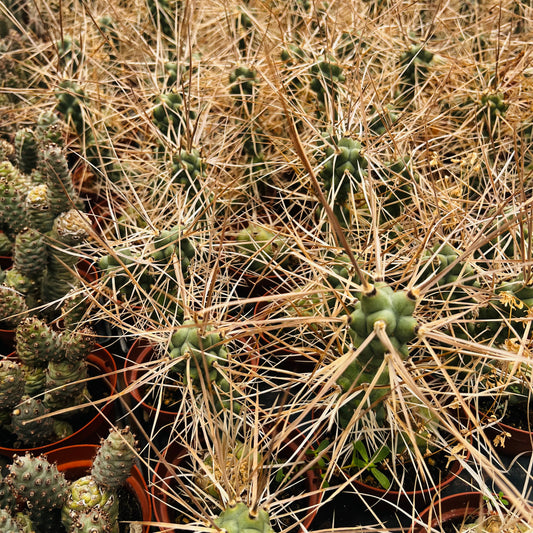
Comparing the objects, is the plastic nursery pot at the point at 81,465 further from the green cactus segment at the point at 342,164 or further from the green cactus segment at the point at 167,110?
the green cactus segment at the point at 167,110

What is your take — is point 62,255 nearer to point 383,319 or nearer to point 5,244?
point 5,244

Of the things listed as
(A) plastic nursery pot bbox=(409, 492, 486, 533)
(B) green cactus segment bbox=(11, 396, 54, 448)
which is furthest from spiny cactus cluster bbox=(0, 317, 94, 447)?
(A) plastic nursery pot bbox=(409, 492, 486, 533)

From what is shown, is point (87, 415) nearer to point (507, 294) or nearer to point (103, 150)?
point (103, 150)

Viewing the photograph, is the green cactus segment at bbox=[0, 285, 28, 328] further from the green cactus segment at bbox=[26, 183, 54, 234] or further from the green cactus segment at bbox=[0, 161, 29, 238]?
the green cactus segment at bbox=[0, 161, 29, 238]

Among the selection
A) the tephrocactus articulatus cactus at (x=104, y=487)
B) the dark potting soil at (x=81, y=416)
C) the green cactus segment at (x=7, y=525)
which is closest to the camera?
the green cactus segment at (x=7, y=525)

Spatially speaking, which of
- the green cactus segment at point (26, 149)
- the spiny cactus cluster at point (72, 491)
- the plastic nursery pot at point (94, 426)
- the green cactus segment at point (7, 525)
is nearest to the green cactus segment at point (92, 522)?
the spiny cactus cluster at point (72, 491)

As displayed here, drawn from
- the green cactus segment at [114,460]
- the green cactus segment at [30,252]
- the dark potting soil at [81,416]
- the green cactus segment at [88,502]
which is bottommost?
the dark potting soil at [81,416]

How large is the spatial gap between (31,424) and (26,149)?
3.22 feet

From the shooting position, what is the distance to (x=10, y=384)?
1.26m

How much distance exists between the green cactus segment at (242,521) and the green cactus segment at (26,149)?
146 centimetres

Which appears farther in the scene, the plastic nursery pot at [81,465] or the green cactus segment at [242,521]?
the plastic nursery pot at [81,465]

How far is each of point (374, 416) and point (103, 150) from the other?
1.36 m

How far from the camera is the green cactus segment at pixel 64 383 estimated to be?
4.41ft

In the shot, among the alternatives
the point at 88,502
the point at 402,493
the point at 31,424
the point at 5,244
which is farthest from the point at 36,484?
the point at 5,244
